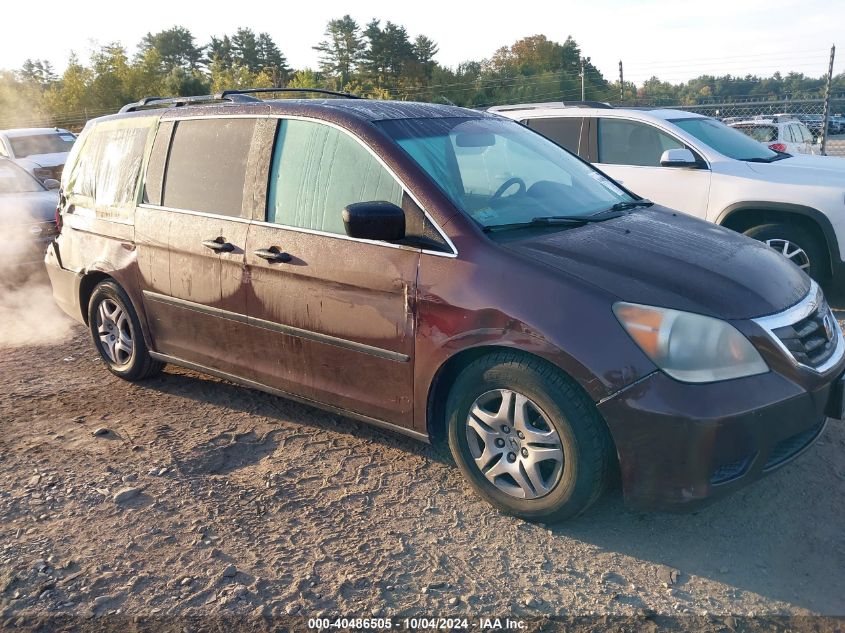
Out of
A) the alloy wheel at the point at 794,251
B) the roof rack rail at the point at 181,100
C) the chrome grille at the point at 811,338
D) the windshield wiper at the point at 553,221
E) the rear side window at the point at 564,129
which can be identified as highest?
the roof rack rail at the point at 181,100

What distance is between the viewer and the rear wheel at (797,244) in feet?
20.9

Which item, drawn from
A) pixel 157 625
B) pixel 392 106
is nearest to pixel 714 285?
pixel 392 106

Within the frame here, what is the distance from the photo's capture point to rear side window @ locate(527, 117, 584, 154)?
7.68 meters

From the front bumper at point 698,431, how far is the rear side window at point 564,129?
5194 mm

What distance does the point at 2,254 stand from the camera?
8109 mm

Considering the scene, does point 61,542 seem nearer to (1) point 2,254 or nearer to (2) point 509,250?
(2) point 509,250

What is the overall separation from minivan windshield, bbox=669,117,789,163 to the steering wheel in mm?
3933

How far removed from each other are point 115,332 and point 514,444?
3174 millimetres

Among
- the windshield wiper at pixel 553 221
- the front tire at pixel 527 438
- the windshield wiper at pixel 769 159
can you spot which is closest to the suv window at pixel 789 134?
the windshield wiper at pixel 769 159

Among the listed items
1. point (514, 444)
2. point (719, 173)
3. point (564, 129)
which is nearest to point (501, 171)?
point (514, 444)

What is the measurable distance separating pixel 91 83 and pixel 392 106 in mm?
44685

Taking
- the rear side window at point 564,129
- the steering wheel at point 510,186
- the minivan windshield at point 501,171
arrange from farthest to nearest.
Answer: the rear side window at point 564,129
the steering wheel at point 510,186
the minivan windshield at point 501,171

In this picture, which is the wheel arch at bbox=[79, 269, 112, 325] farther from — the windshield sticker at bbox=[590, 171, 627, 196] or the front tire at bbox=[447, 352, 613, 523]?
the windshield sticker at bbox=[590, 171, 627, 196]

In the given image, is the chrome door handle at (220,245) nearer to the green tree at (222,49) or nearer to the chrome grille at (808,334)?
the chrome grille at (808,334)
